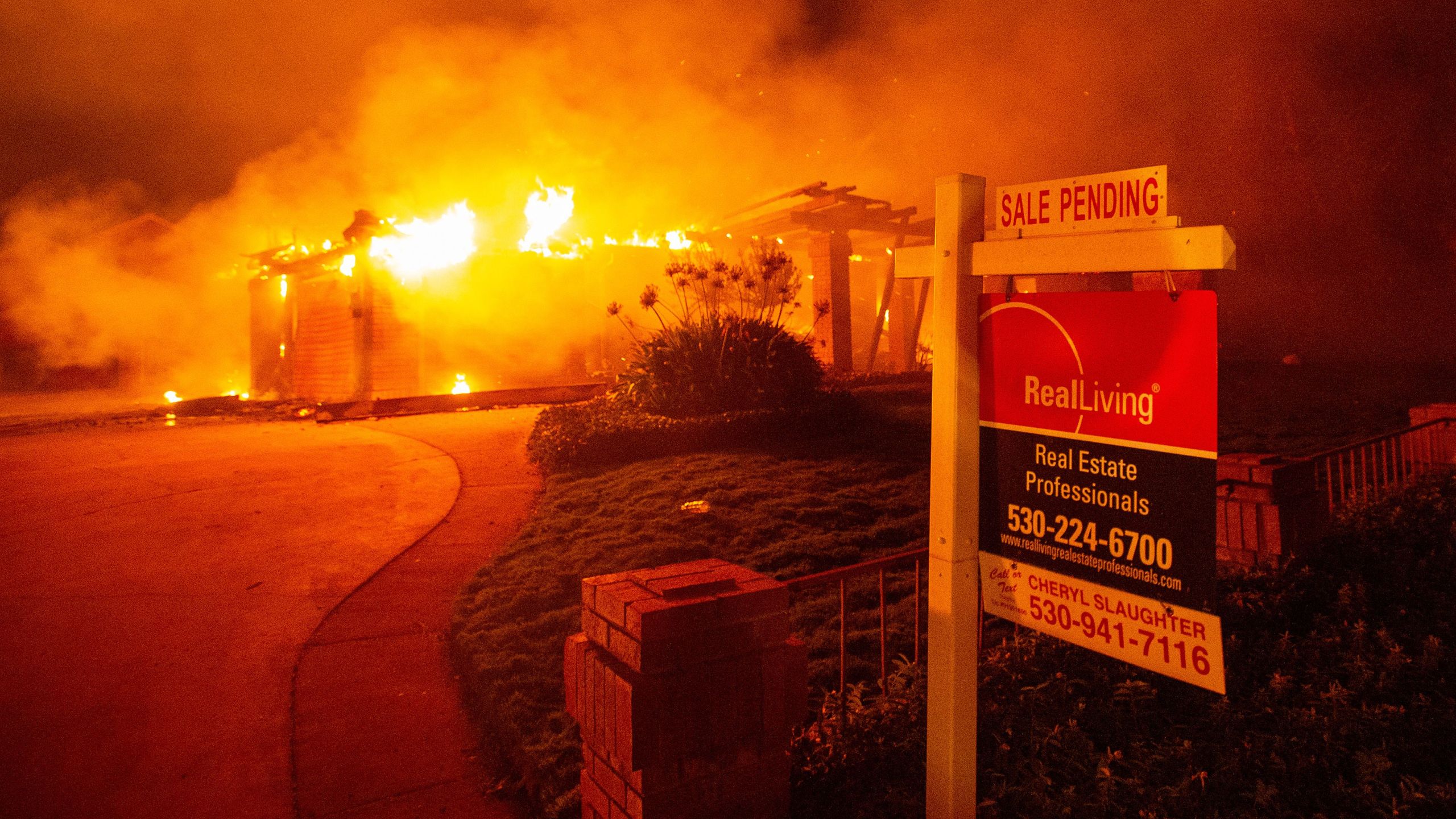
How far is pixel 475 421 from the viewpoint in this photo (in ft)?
41.3

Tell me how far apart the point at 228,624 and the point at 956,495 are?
458cm

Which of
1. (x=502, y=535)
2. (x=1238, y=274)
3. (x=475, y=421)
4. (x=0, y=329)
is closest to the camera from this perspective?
(x=502, y=535)

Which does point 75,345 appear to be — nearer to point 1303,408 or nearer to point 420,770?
point 420,770

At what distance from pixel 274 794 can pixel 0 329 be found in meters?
32.4

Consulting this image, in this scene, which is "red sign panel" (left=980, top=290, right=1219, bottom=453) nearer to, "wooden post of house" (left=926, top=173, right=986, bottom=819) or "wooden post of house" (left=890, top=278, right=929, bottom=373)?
"wooden post of house" (left=926, top=173, right=986, bottom=819)

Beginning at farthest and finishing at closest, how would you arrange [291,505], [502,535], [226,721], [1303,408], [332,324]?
[332,324]
[1303,408]
[291,505]
[502,535]
[226,721]

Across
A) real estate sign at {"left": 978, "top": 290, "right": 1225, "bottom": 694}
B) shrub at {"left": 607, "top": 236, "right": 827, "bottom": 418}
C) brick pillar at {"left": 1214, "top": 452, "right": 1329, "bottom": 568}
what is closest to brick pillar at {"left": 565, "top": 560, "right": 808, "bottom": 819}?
real estate sign at {"left": 978, "top": 290, "right": 1225, "bottom": 694}

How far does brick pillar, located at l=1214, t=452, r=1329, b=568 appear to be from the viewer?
4.52m

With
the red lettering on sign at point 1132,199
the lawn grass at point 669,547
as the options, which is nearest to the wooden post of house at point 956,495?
the red lettering on sign at point 1132,199

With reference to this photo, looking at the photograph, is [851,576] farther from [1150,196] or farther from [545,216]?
[545,216]

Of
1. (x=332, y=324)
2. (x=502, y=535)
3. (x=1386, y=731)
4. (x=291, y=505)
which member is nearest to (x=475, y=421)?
(x=291, y=505)

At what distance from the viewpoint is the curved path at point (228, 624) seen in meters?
3.37

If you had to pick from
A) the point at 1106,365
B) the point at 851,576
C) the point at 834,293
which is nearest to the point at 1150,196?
the point at 1106,365

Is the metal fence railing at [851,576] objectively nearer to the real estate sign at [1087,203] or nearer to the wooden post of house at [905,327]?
the real estate sign at [1087,203]
